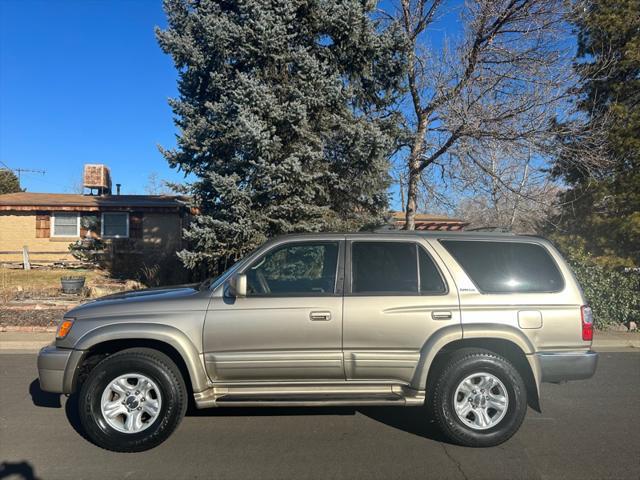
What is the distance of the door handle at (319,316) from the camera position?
3.89 meters

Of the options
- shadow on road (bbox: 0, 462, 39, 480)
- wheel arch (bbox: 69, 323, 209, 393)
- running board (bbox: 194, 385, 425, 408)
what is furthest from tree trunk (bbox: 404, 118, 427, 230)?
shadow on road (bbox: 0, 462, 39, 480)

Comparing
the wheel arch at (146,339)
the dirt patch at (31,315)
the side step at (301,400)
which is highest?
the wheel arch at (146,339)

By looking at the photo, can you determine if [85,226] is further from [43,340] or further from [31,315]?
[43,340]

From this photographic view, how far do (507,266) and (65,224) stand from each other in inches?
768

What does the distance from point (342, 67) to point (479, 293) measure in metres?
8.62

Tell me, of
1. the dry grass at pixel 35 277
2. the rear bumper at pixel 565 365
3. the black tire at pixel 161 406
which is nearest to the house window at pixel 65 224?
the dry grass at pixel 35 277

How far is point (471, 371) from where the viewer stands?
3.93 m

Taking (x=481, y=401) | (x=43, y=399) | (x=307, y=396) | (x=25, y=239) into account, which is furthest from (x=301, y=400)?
(x=25, y=239)

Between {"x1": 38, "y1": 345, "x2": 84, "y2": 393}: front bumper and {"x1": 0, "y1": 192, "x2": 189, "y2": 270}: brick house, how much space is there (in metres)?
15.1

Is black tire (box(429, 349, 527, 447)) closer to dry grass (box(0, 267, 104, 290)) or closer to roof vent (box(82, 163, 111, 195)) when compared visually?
dry grass (box(0, 267, 104, 290))

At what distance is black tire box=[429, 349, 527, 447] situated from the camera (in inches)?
153

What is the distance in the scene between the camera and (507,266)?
4258 millimetres

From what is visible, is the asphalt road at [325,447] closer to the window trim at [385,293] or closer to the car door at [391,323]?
the car door at [391,323]

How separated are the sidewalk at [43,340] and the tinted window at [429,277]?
5.58 metres
